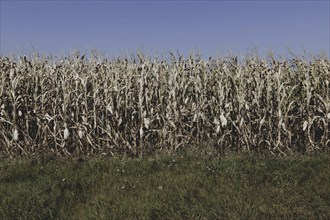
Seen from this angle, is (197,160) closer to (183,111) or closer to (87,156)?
(183,111)

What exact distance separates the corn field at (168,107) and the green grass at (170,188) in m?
1.12

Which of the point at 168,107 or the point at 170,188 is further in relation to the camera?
the point at 168,107

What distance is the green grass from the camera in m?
6.21

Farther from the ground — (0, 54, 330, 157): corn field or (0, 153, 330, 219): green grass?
(0, 54, 330, 157): corn field

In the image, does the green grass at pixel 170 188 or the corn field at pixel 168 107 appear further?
the corn field at pixel 168 107

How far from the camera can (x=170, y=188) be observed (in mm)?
7047

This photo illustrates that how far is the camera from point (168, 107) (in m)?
9.97

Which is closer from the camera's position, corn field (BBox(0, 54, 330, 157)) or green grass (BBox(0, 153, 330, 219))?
green grass (BBox(0, 153, 330, 219))

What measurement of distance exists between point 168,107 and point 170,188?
3.22 meters

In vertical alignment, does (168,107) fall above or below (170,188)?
above

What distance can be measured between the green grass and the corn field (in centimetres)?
112

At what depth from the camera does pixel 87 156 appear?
9.74 metres

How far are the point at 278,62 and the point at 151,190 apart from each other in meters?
4.98

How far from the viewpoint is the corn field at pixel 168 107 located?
981 cm
